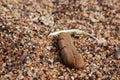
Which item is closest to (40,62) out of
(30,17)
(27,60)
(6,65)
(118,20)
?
(27,60)

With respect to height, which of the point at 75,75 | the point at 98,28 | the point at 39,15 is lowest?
the point at 75,75

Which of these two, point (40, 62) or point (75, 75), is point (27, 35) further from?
point (75, 75)

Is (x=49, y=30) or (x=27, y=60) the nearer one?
(x=27, y=60)

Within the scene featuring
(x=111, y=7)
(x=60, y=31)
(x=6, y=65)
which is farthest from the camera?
(x=111, y=7)

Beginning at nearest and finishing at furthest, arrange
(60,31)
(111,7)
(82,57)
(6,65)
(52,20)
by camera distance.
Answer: (6,65) → (82,57) → (60,31) → (52,20) → (111,7)

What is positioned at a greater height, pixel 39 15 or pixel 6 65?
pixel 39 15

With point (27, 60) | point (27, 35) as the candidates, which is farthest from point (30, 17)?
point (27, 60)

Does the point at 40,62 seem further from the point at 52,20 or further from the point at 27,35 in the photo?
the point at 52,20
